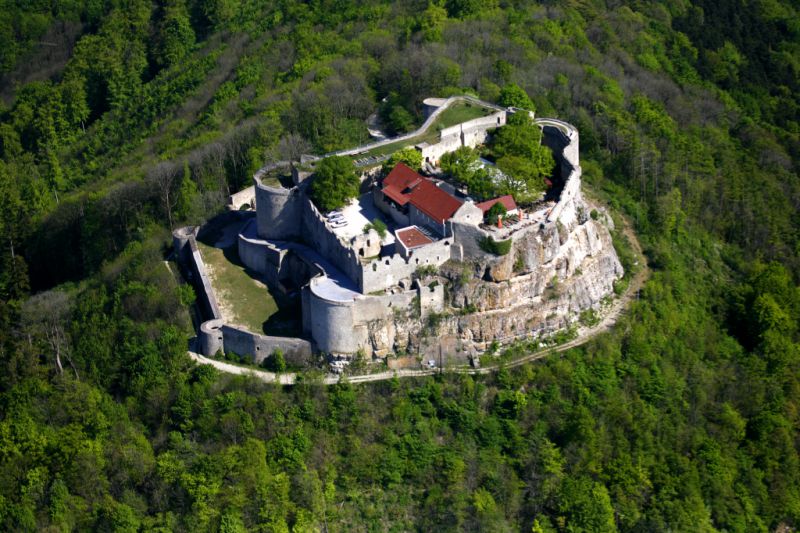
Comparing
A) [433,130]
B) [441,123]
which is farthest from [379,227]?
[441,123]

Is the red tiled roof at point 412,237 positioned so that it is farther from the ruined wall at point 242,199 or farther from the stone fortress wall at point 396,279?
the ruined wall at point 242,199

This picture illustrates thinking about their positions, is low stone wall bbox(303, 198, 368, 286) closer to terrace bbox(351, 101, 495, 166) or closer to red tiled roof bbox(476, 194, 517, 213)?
terrace bbox(351, 101, 495, 166)

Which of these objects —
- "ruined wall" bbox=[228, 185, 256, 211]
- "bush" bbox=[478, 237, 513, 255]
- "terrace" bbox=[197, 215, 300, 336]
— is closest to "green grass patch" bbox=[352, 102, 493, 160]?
"ruined wall" bbox=[228, 185, 256, 211]

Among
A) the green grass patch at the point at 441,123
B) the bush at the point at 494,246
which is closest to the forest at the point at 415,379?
the green grass patch at the point at 441,123

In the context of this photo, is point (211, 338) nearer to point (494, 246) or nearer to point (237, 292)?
point (237, 292)

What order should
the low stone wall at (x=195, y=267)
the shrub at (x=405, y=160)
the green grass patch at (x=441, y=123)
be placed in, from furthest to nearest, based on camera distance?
the green grass patch at (x=441, y=123) < the shrub at (x=405, y=160) < the low stone wall at (x=195, y=267)

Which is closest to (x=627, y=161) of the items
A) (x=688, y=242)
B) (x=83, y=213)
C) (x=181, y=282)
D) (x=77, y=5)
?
(x=688, y=242)

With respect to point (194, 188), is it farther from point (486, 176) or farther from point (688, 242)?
point (688, 242)
